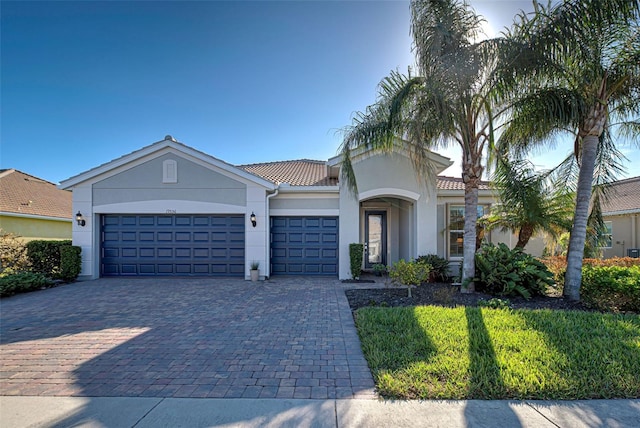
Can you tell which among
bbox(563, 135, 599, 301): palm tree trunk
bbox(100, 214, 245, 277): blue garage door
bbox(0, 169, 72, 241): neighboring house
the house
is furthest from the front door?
bbox(0, 169, 72, 241): neighboring house

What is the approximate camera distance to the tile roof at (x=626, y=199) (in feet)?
53.0

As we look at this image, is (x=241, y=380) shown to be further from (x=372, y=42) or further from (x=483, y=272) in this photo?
(x=372, y=42)

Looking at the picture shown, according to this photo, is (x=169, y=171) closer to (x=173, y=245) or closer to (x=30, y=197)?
(x=173, y=245)

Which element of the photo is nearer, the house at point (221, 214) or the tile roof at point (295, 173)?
the house at point (221, 214)

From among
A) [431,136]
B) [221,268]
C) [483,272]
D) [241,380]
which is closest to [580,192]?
[483,272]

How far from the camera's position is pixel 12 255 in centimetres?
1087

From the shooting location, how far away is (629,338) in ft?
16.1

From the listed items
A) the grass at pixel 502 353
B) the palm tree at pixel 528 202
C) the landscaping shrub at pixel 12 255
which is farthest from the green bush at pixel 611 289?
the landscaping shrub at pixel 12 255

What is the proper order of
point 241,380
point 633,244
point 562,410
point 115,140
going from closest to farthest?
point 562,410 → point 241,380 → point 115,140 → point 633,244

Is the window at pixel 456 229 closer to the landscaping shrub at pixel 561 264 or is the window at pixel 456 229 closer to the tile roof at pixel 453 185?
the tile roof at pixel 453 185

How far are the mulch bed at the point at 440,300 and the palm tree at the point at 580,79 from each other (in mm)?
791

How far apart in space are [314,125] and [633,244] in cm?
1881

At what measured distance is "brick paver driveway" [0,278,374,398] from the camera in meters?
3.70

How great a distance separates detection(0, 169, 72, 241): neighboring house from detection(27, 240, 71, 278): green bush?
17.5 ft
